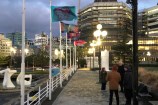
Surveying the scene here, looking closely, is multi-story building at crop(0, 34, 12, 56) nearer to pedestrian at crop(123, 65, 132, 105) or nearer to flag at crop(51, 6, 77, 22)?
flag at crop(51, 6, 77, 22)

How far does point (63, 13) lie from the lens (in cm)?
2391

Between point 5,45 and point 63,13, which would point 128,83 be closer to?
point 63,13

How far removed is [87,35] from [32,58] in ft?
74.5

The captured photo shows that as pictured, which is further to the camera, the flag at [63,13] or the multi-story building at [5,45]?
the multi-story building at [5,45]

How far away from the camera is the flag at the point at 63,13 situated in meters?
23.6

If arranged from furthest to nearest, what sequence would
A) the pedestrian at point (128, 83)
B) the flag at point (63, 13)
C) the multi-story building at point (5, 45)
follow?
the multi-story building at point (5, 45)
the flag at point (63, 13)
the pedestrian at point (128, 83)

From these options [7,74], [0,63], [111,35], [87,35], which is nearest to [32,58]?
[0,63]

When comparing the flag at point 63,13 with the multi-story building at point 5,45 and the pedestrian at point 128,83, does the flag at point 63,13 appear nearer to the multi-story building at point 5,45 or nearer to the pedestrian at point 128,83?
the pedestrian at point 128,83

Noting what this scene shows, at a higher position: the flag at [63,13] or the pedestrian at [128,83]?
the flag at [63,13]

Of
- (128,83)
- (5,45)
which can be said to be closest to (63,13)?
(128,83)

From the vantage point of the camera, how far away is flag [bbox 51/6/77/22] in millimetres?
23625

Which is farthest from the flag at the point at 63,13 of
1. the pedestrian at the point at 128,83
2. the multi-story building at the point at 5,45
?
the multi-story building at the point at 5,45

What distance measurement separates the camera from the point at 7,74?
40.0 meters

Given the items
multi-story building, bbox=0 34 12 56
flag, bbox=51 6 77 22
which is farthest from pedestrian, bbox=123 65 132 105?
multi-story building, bbox=0 34 12 56
